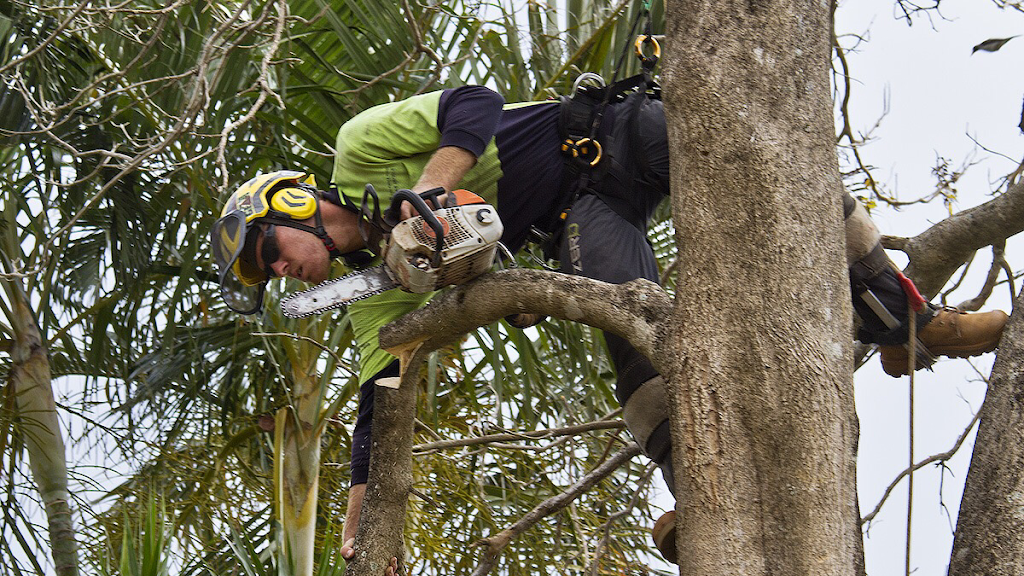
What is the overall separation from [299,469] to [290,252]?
1.74m

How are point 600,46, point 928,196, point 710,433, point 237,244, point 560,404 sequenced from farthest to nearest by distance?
point 560,404 → point 928,196 → point 600,46 → point 237,244 → point 710,433

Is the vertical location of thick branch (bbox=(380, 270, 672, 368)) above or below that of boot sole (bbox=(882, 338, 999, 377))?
below

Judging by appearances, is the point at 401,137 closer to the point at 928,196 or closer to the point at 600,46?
the point at 600,46

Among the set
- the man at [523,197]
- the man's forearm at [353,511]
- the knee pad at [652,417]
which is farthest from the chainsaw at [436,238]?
the man's forearm at [353,511]

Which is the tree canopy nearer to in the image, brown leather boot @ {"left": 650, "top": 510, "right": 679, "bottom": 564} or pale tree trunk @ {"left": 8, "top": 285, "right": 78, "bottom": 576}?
pale tree trunk @ {"left": 8, "top": 285, "right": 78, "bottom": 576}

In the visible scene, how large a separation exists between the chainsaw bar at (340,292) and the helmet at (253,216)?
16cm

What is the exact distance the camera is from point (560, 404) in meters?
4.02

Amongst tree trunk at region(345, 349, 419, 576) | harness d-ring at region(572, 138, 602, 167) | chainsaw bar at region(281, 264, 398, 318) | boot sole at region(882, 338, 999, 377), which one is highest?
harness d-ring at region(572, 138, 602, 167)

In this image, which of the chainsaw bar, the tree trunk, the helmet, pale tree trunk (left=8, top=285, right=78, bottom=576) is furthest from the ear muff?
pale tree trunk (left=8, top=285, right=78, bottom=576)

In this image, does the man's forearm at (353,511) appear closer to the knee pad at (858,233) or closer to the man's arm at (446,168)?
the man's arm at (446,168)

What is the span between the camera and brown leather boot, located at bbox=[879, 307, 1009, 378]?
2084 millimetres

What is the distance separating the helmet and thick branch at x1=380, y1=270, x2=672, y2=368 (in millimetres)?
418

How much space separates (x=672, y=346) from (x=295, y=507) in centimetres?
247

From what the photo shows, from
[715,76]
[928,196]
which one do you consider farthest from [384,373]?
[928,196]
